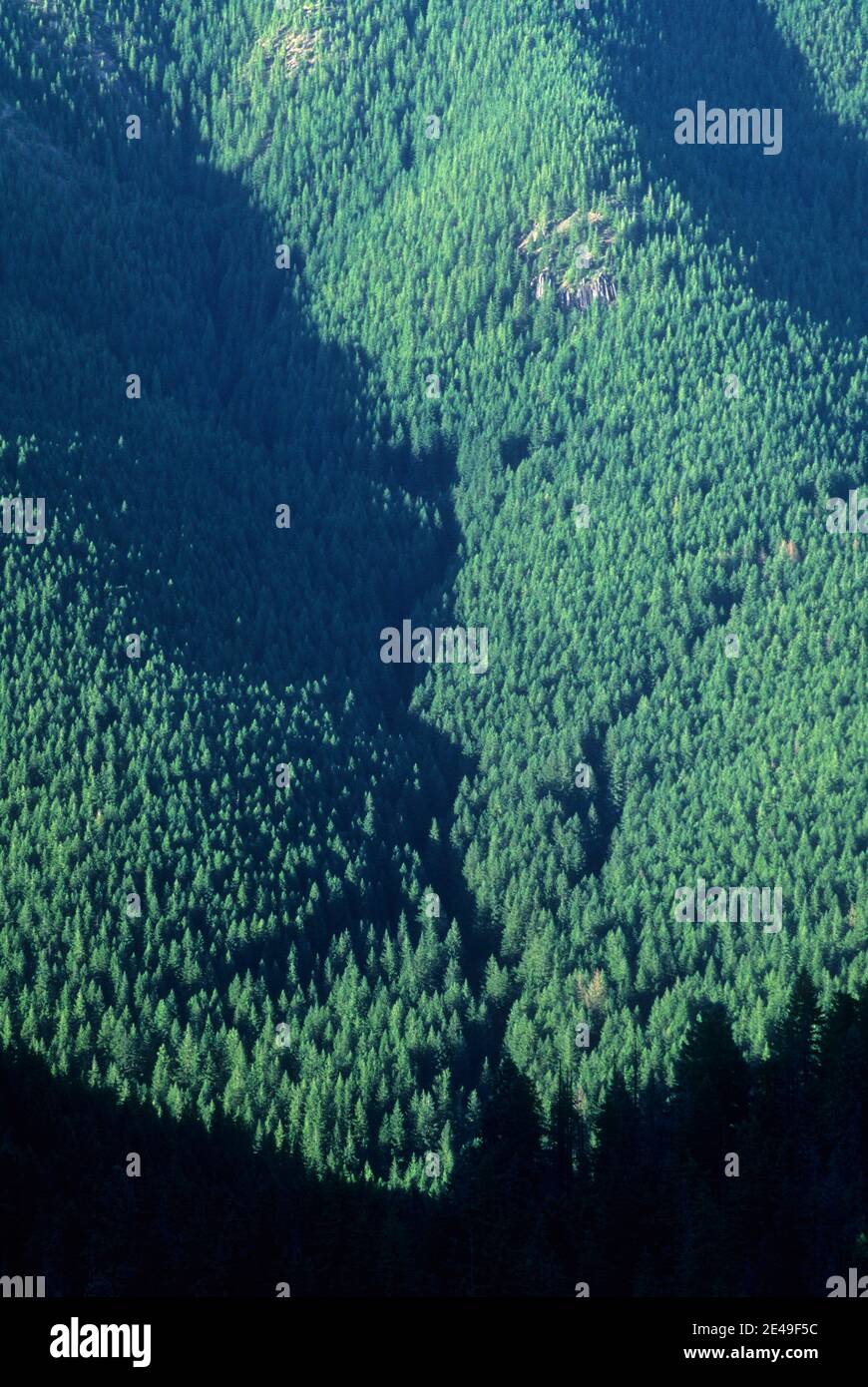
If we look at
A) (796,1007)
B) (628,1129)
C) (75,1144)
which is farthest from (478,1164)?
(75,1144)

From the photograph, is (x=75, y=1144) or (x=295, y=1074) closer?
(x=75, y=1144)

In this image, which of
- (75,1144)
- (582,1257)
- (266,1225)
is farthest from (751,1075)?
(75,1144)
